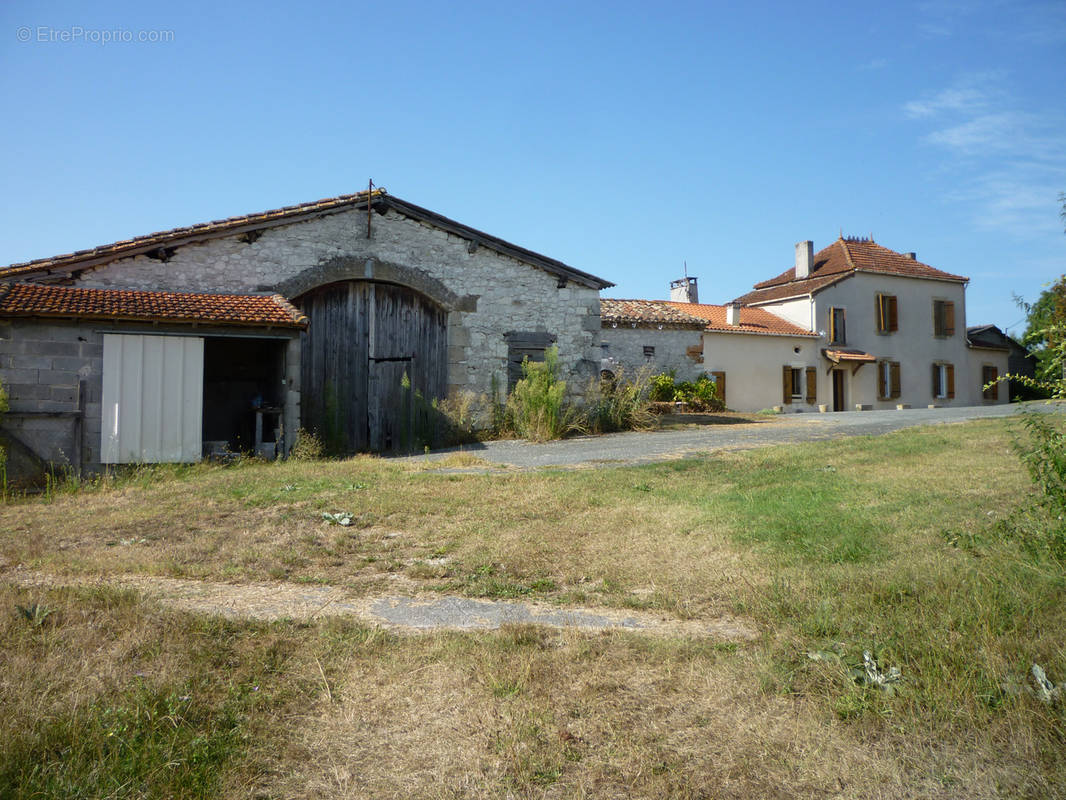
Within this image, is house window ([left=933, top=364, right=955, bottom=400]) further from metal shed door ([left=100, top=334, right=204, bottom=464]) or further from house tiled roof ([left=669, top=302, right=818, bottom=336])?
metal shed door ([left=100, top=334, right=204, bottom=464])

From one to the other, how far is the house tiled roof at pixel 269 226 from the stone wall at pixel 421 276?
136 mm

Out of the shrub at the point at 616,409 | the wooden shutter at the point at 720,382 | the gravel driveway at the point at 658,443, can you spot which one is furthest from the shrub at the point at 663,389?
the shrub at the point at 616,409

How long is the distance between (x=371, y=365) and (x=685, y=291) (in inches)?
770

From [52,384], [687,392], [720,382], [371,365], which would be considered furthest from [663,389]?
[52,384]

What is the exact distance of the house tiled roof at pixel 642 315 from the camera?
21781mm

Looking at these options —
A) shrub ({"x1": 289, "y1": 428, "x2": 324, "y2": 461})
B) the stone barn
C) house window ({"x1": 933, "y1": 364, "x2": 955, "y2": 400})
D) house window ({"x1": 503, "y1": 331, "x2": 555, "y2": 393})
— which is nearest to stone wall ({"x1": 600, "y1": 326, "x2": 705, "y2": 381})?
the stone barn

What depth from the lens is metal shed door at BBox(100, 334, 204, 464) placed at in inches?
396

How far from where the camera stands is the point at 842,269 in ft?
90.5

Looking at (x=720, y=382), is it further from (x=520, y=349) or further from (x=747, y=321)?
(x=520, y=349)

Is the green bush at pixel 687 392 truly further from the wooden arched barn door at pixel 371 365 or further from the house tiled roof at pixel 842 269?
the wooden arched barn door at pixel 371 365

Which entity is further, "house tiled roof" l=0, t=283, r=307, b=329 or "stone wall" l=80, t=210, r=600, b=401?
"stone wall" l=80, t=210, r=600, b=401

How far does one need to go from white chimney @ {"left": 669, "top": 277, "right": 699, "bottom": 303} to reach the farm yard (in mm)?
24069

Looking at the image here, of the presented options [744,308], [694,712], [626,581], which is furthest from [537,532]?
[744,308]

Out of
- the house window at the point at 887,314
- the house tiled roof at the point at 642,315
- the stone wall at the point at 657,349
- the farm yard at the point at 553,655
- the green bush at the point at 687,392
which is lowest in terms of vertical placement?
the farm yard at the point at 553,655
